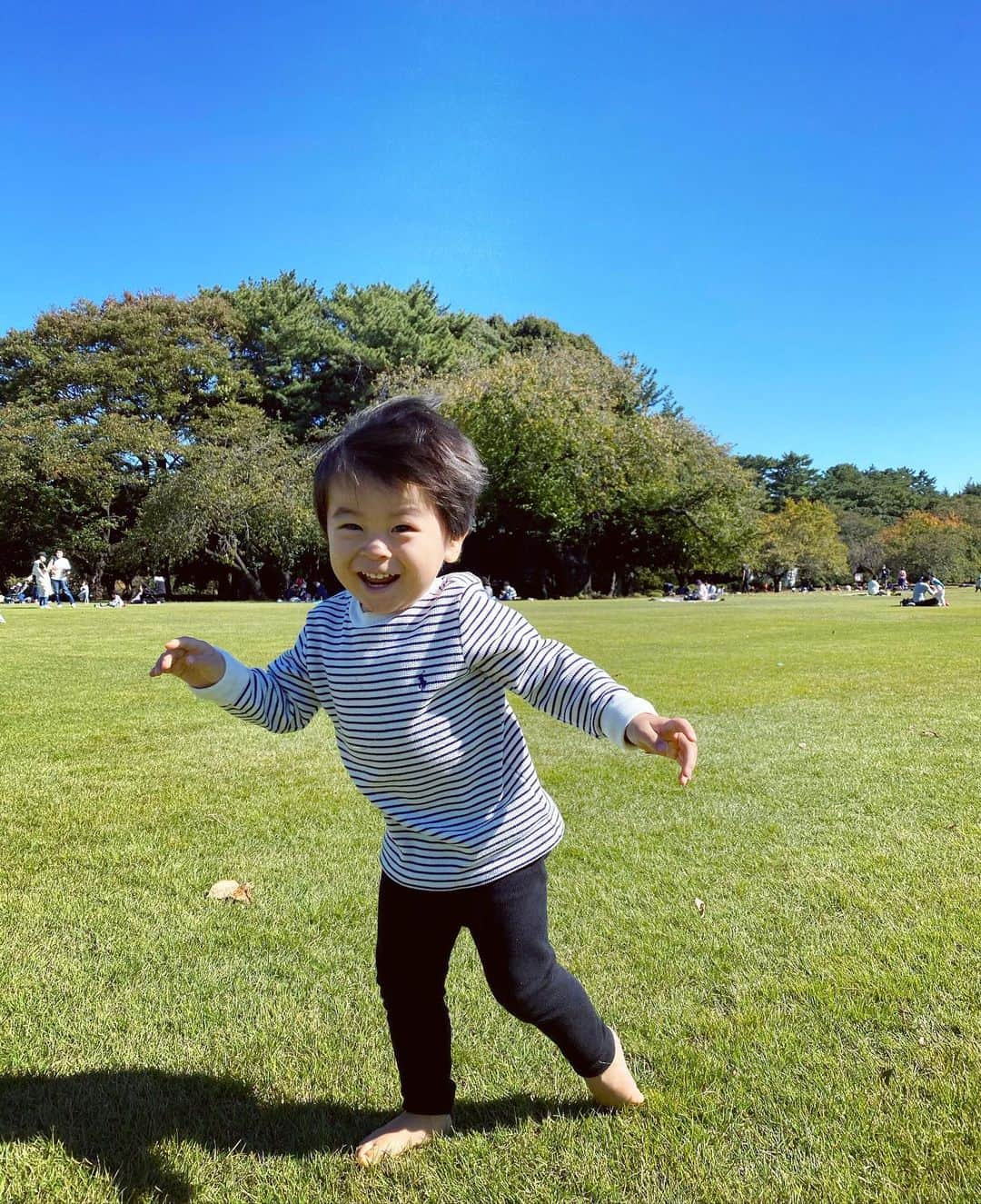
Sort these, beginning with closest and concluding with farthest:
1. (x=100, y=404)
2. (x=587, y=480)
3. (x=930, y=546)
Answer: (x=587, y=480), (x=100, y=404), (x=930, y=546)

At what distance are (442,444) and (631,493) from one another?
3679cm

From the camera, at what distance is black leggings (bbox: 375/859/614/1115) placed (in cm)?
194

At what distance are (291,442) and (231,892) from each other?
1692 inches

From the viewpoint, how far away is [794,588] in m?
64.2

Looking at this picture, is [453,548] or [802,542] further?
[802,542]

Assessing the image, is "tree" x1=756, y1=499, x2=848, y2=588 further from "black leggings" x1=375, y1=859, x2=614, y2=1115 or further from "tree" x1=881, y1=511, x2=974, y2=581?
"black leggings" x1=375, y1=859, x2=614, y2=1115

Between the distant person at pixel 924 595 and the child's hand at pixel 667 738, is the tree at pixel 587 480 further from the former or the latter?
the child's hand at pixel 667 738

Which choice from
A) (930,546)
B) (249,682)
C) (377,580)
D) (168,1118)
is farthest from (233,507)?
(930,546)

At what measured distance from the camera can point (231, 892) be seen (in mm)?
3471

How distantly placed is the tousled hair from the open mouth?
0.19m

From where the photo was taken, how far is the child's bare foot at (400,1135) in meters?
1.98

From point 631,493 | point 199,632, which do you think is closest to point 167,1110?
point 199,632

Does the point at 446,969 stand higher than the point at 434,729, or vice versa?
the point at 434,729

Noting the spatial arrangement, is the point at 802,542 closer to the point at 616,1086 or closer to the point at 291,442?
the point at 291,442
